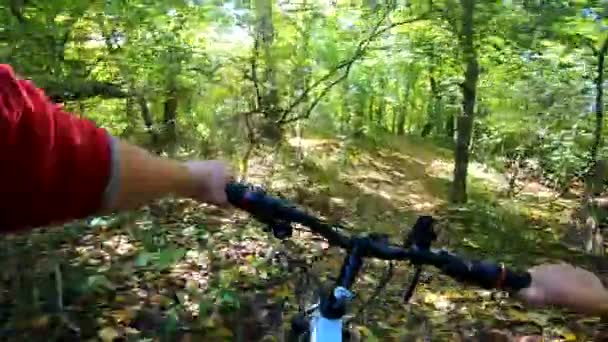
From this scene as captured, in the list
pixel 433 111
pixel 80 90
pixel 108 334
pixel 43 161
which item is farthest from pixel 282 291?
pixel 433 111

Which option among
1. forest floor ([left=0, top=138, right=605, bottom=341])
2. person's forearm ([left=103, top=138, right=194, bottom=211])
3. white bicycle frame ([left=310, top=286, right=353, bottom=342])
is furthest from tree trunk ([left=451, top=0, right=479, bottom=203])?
person's forearm ([left=103, top=138, right=194, bottom=211])

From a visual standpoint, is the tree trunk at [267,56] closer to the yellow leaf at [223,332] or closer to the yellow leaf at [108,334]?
the yellow leaf at [223,332]

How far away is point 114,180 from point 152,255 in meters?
3.07

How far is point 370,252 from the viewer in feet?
4.25

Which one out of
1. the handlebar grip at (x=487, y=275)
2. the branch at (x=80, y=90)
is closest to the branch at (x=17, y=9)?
the branch at (x=80, y=90)

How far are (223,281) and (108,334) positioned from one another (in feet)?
2.86

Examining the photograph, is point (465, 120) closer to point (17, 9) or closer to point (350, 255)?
point (17, 9)

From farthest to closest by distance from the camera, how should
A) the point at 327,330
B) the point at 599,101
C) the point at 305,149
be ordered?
1. the point at 305,149
2. the point at 599,101
3. the point at 327,330

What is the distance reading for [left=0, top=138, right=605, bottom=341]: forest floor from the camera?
323cm

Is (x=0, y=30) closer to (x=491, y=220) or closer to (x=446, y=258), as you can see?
(x=446, y=258)

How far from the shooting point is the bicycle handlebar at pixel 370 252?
1226 millimetres

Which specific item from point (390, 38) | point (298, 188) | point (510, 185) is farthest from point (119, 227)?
point (510, 185)

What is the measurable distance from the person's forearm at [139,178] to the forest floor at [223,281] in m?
1.13

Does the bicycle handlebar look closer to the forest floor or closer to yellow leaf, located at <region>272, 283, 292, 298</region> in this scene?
the forest floor
